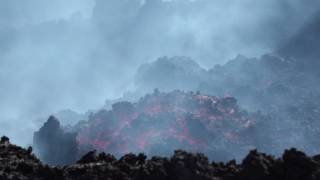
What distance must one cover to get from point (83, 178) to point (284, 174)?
8.00 meters

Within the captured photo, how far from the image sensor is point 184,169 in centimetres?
2028

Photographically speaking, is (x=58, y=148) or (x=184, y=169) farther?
(x=58, y=148)

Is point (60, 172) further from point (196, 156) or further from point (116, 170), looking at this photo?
point (196, 156)

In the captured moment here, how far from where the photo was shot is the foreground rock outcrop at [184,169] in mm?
19641

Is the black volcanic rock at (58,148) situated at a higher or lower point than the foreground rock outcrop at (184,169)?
higher

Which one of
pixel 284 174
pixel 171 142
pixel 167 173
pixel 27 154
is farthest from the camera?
pixel 171 142

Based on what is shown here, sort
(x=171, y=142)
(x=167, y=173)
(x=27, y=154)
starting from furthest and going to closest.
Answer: (x=171, y=142)
(x=27, y=154)
(x=167, y=173)

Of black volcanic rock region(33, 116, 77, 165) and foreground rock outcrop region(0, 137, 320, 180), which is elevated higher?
black volcanic rock region(33, 116, 77, 165)

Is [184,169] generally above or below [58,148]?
below

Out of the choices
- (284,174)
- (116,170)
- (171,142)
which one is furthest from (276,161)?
(171,142)

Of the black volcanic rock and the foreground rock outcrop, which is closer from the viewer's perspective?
the foreground rock outcrop

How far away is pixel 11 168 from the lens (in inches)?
839

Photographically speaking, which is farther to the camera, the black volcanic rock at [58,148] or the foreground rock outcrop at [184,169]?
the black volcanic rock at [58,148]

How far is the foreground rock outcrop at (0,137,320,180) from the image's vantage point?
64.4 feet
